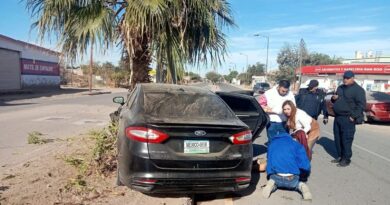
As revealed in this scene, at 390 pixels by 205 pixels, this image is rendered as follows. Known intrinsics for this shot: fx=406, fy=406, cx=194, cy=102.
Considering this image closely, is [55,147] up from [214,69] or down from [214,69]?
down

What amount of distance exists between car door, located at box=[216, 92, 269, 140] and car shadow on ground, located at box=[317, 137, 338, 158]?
258cm

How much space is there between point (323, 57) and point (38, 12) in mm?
95912

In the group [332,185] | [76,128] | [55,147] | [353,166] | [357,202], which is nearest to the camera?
[357,202]

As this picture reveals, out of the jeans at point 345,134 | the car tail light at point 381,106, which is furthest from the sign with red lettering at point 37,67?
the jeans at point 345,134

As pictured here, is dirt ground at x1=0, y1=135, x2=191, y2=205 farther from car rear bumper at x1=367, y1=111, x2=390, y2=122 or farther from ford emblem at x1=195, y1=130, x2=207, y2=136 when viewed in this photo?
car rear bumper at x1=367, y1=111, x2=390, y2=122

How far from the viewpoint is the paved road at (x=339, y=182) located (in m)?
5.60

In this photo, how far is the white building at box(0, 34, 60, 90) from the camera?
3300 centimetres

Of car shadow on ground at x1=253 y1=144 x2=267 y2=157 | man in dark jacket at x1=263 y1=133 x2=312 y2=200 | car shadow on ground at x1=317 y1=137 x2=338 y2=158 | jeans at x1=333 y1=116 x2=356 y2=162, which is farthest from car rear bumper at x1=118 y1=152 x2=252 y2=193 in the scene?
car shadow on ground at x1=317 y1=137 x2=338 y2=158

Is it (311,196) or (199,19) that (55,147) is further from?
(311,196)

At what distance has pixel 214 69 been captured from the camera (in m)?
8.25

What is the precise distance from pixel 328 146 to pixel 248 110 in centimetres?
394

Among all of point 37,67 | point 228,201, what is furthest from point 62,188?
point 37,67

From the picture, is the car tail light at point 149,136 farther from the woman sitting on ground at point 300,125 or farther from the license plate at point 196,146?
the woman sitting on ground at point 300,125

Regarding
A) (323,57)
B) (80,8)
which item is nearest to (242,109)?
(80,8)
